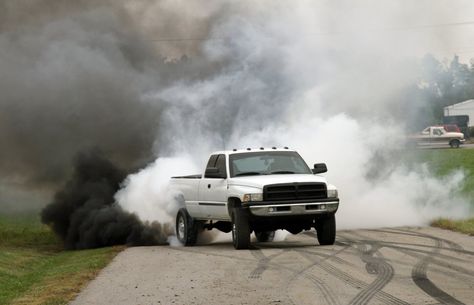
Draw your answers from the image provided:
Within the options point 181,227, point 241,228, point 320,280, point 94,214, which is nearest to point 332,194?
point 241,228

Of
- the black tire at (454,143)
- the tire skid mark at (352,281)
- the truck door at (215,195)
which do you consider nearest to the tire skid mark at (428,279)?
the tire skid mark at (352,281)

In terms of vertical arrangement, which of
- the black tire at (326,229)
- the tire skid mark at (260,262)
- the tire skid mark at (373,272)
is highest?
the black tire at (326,229)

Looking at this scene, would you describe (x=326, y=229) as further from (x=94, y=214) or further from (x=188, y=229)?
(x=94, y=214)

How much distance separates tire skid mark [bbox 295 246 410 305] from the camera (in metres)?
11.4

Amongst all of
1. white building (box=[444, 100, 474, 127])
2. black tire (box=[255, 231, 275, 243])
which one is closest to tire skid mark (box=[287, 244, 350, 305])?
black tire (box=[255, 231, 275, 243])

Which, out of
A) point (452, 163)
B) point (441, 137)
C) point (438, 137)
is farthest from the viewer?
point (441, 137)

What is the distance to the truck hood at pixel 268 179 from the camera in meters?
19.4

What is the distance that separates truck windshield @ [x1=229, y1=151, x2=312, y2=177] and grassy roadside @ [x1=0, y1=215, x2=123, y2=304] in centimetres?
334

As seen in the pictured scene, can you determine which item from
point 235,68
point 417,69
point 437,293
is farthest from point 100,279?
point 417,69

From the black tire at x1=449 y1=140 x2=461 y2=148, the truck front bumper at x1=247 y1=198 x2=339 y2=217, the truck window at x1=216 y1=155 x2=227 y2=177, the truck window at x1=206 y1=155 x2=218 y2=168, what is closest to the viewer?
the truck front bumper at x1=247 y1=198 x2=339 y2=217

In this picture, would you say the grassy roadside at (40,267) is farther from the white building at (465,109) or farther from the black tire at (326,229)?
the white building at (465,109)

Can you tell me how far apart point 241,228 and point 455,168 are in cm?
2167

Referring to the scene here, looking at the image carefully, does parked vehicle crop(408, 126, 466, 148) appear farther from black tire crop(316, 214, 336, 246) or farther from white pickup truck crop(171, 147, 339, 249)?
black tire crop(316, 214, 336, 246)

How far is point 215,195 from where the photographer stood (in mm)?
20672
